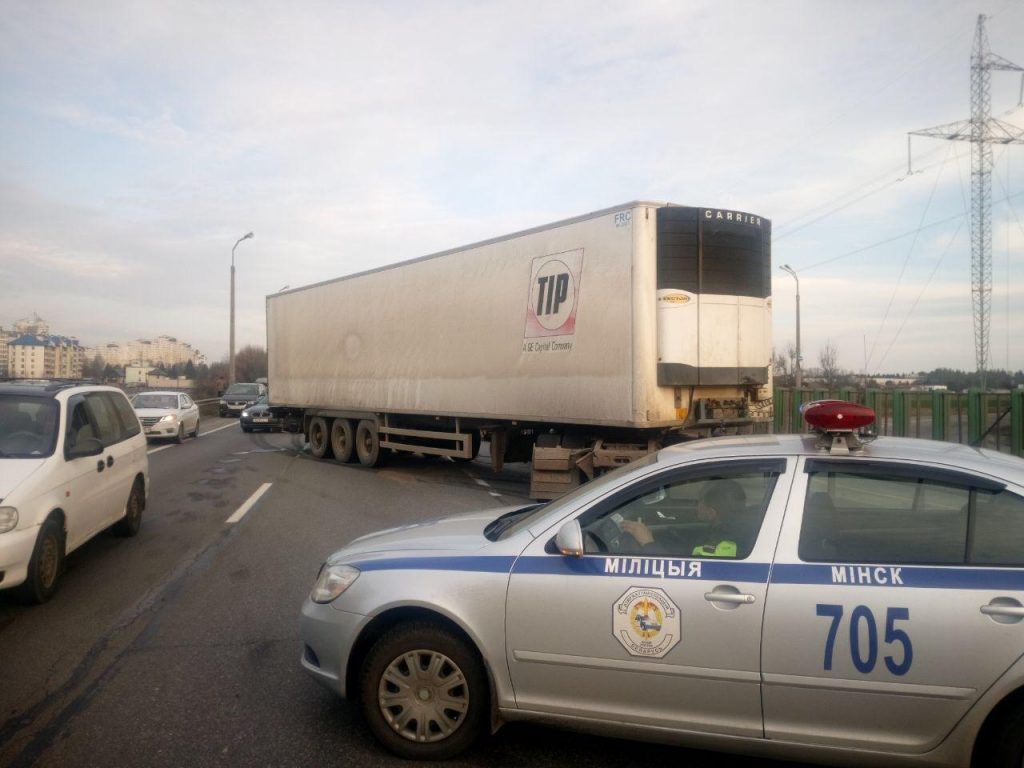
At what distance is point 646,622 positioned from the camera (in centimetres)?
337

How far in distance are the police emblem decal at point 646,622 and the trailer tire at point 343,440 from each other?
14785 millimetres

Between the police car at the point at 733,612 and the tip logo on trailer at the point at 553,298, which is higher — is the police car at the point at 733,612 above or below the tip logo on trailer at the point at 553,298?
below

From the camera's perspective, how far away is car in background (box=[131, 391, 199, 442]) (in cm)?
2228

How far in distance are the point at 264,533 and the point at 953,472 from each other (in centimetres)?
761

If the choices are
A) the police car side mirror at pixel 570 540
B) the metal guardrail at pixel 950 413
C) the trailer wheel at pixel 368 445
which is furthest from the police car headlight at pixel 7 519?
the metal guardrail at pixel 950 413

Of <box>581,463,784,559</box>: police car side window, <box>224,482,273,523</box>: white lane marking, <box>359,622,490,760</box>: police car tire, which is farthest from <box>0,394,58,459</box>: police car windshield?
<box>581,463,784,559</box>: police car side window

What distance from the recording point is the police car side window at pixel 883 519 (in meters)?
3.27

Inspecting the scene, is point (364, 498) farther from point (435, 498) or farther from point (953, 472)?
point (953, 472)

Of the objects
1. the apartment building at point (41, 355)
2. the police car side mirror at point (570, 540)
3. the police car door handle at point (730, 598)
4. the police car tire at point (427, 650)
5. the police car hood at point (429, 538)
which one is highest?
the apartment building at point (41, 355)

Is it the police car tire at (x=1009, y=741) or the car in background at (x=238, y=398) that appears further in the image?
the car in background at (x=238, y=398)

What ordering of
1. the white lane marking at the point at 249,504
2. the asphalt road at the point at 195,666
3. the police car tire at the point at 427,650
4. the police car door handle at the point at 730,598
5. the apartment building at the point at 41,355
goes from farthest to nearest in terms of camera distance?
the apartment building at the point at 41,355, the white lane marking at the point at 249,504, the asphalt road at the point at 195,666, the police car tire at the point at 427,650, the police car door handle at the point at 730,598

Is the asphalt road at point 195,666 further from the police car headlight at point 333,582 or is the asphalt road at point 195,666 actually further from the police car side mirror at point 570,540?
the police car side mirror at point 570,540

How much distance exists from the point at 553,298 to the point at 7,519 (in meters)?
7.30

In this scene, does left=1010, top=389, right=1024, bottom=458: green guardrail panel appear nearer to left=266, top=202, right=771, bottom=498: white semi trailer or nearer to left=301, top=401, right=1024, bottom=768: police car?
left=266, top=202, right=771, bottom=498: white semi trailer
